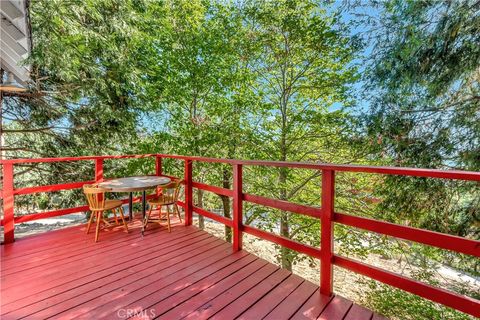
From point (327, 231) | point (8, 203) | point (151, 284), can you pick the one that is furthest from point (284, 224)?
point (8, 203)

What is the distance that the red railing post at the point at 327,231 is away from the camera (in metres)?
2.12

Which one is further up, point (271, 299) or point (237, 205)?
point (237, 205)

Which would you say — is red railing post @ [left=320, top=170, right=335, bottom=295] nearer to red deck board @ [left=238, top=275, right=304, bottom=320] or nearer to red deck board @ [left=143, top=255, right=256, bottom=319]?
red deck board @ [left=238, top=275, right=304, bottom=320]

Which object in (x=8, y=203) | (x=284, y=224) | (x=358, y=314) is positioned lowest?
(x=284, y=224)

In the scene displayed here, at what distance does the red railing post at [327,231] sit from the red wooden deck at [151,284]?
13 centimetres

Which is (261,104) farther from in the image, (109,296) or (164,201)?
(109,296)

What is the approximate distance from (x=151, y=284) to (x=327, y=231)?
173 centimetres

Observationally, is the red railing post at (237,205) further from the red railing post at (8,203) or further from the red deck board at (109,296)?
the red railing post at (8,203)

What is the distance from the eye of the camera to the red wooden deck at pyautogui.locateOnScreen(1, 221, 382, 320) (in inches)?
74.0

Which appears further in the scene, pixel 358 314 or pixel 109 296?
pixel 109 296

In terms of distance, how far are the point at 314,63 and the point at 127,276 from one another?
561cm

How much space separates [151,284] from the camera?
7.39 ft

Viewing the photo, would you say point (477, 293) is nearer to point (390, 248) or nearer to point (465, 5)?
point (390, 248)

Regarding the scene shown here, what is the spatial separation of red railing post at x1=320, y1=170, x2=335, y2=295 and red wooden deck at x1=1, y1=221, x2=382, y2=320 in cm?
13
